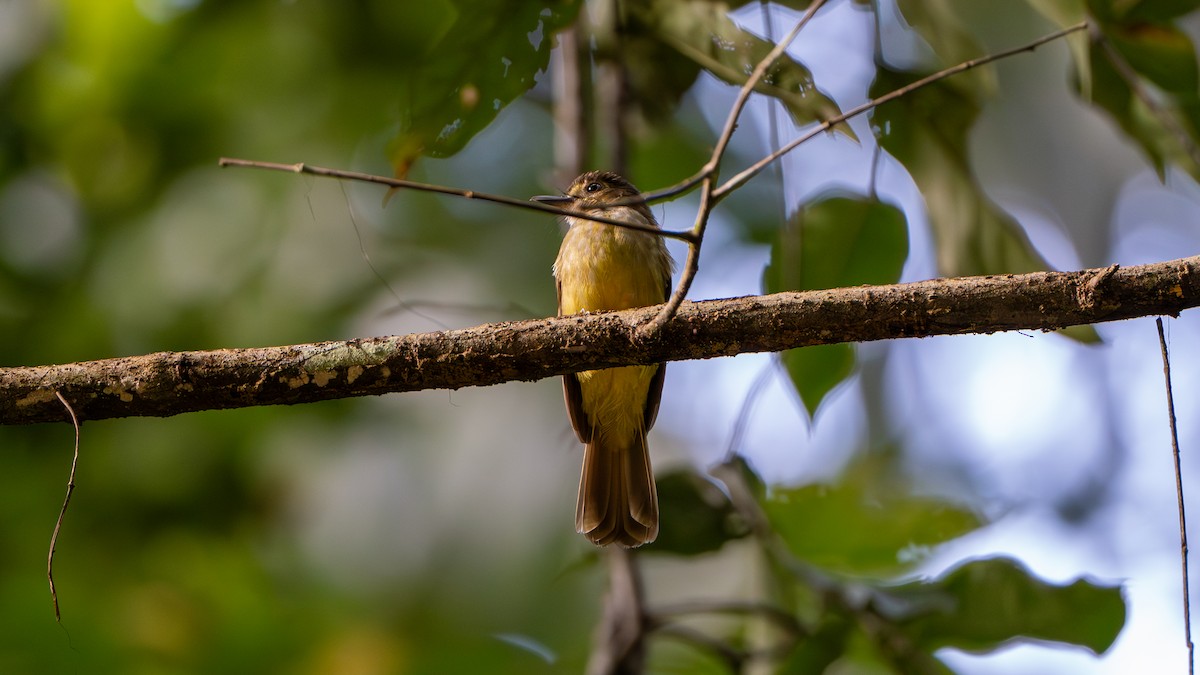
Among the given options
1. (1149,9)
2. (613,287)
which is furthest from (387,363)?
(1149,9)

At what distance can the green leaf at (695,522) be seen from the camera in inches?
130

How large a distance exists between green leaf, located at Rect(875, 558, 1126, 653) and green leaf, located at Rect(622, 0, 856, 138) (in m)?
1.32

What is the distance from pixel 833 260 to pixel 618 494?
102 cm

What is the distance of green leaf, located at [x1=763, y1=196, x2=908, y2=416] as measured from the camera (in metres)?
3.06

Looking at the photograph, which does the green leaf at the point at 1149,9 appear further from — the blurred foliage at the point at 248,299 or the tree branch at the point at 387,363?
the tree branch at the point at 387,363

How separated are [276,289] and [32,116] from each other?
135 cm

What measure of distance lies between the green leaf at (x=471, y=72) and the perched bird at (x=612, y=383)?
1.61ft

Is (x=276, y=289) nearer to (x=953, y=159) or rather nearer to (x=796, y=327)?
(x=953, y=159)

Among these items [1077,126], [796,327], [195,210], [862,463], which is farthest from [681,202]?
[796,327]

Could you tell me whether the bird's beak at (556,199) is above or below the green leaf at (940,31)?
below

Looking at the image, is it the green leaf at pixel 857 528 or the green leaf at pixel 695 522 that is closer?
the green leaf at pixel 695 522

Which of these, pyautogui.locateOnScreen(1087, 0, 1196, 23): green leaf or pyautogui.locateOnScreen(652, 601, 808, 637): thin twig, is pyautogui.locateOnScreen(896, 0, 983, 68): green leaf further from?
pyautogui.locateOnScreen(652, 601, 808, 637): thin twig

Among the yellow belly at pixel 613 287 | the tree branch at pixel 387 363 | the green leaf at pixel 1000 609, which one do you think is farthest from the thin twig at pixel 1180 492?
the yellow belly at pixel 613 287

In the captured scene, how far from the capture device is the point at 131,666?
14.8 feet
